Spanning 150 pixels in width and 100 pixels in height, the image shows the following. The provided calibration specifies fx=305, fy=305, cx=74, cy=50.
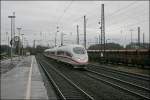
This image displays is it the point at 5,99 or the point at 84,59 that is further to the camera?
the point at 84,59

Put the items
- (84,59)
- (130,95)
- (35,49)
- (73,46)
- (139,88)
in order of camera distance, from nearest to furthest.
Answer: (130,95), (139,88), (84,59), (73,46), (35,49)

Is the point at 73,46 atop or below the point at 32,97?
atop

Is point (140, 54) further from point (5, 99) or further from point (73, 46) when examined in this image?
point (5, 99)

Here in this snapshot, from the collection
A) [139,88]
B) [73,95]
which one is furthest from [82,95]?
[139,88]

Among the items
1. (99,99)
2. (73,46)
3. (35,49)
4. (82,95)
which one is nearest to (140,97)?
(99,99)

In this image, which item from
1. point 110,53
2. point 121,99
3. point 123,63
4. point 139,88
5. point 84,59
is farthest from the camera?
point 110,53

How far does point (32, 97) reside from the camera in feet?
43.8

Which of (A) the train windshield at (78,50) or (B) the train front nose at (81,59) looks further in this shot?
(A) the train windshield at (78,50)

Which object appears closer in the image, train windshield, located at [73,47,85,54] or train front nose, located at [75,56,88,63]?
train front nose, located at [75,56,88,63]

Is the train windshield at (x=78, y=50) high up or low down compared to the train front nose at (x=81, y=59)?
up

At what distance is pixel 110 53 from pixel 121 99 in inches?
1426

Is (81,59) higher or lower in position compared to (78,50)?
lower

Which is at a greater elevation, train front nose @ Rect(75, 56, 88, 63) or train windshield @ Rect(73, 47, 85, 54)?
train windshield @ Rect(73, 47, 85, 54)

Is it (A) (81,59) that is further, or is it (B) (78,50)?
(B) (78,50)
